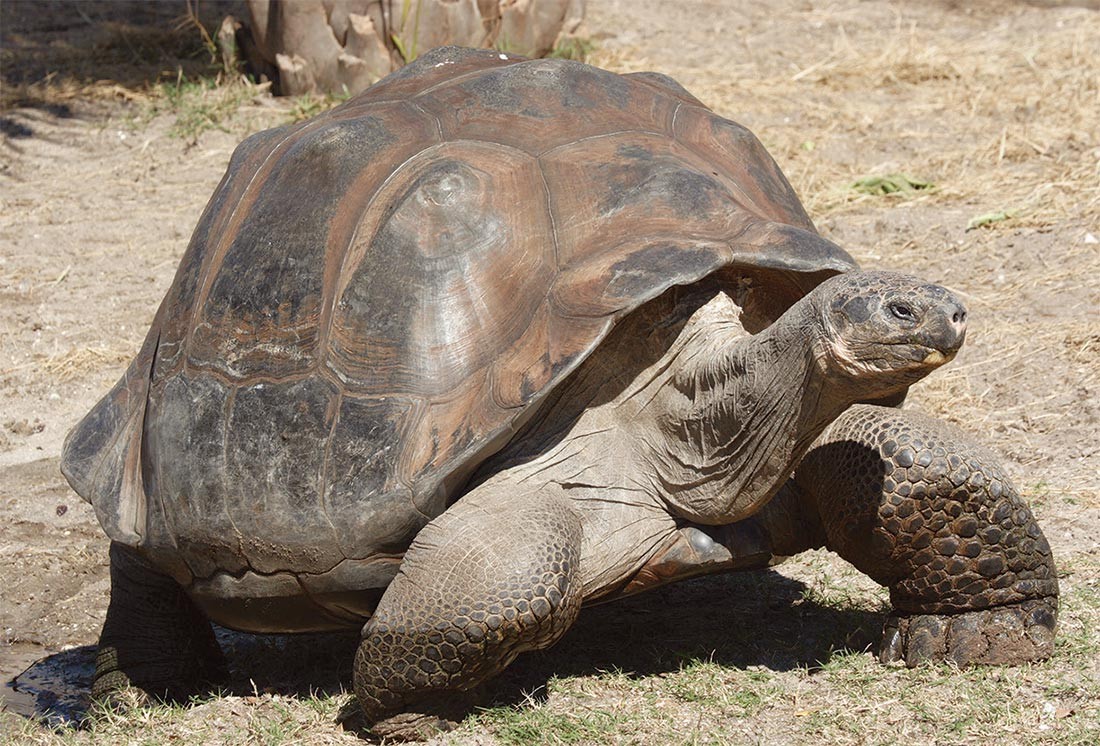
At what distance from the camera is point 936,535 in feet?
10.9

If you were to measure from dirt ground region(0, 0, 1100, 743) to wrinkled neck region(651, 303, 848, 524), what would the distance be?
1.68 ft

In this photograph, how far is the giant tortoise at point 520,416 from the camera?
10.3 ft

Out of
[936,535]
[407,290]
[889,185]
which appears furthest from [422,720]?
[889,185]

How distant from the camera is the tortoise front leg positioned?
329 cm

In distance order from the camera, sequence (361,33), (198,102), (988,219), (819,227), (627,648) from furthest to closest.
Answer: (198,102), (361,33), (819,227), (988,219), (627,648)

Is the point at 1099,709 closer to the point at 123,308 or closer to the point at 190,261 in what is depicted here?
the point at 190,261

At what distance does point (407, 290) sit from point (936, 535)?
1.38 meters

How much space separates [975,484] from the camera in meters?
3.28

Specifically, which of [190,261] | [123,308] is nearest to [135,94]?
[123,308]

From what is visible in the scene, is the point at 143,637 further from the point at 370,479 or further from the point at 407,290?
the point at 407,290

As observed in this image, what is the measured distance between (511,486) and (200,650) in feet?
4.38

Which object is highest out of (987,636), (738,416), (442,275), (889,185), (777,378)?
(442,275)

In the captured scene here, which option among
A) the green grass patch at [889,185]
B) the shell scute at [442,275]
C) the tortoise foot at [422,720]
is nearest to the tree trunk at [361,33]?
the green grass patch at [889,185]

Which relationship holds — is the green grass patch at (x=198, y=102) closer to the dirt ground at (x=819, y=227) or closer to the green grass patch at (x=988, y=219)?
the dirt ground at (x=819, y=227)
